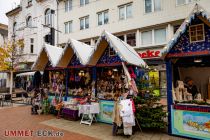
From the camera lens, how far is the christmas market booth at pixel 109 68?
8234mm

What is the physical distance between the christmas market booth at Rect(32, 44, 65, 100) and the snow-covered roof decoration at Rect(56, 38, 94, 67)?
535 mm

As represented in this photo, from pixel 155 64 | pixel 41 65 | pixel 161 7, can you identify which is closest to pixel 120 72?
pixel 41 65

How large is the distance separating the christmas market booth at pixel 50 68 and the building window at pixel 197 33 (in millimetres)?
7439

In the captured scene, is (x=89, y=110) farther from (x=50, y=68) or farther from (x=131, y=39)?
(x=131, y=39)

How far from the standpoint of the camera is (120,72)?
409 inches

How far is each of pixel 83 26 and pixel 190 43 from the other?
16.5 m

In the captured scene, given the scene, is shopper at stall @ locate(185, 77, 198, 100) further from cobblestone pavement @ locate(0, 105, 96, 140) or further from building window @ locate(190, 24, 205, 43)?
cobblestone pavement @ locate(0, 105, 96, 140)

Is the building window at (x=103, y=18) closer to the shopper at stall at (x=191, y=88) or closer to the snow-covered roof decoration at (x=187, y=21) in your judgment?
the shopper at stall at (x=191, y=88)

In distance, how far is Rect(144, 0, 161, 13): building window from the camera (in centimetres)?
1635

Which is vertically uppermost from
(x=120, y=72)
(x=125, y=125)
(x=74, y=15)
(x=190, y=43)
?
(x=74, y=15)

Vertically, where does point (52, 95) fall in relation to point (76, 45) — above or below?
below

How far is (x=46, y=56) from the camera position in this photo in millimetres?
12188

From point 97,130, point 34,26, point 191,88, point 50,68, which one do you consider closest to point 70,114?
point 97,130

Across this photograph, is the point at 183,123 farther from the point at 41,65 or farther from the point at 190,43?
the point at 41,65
